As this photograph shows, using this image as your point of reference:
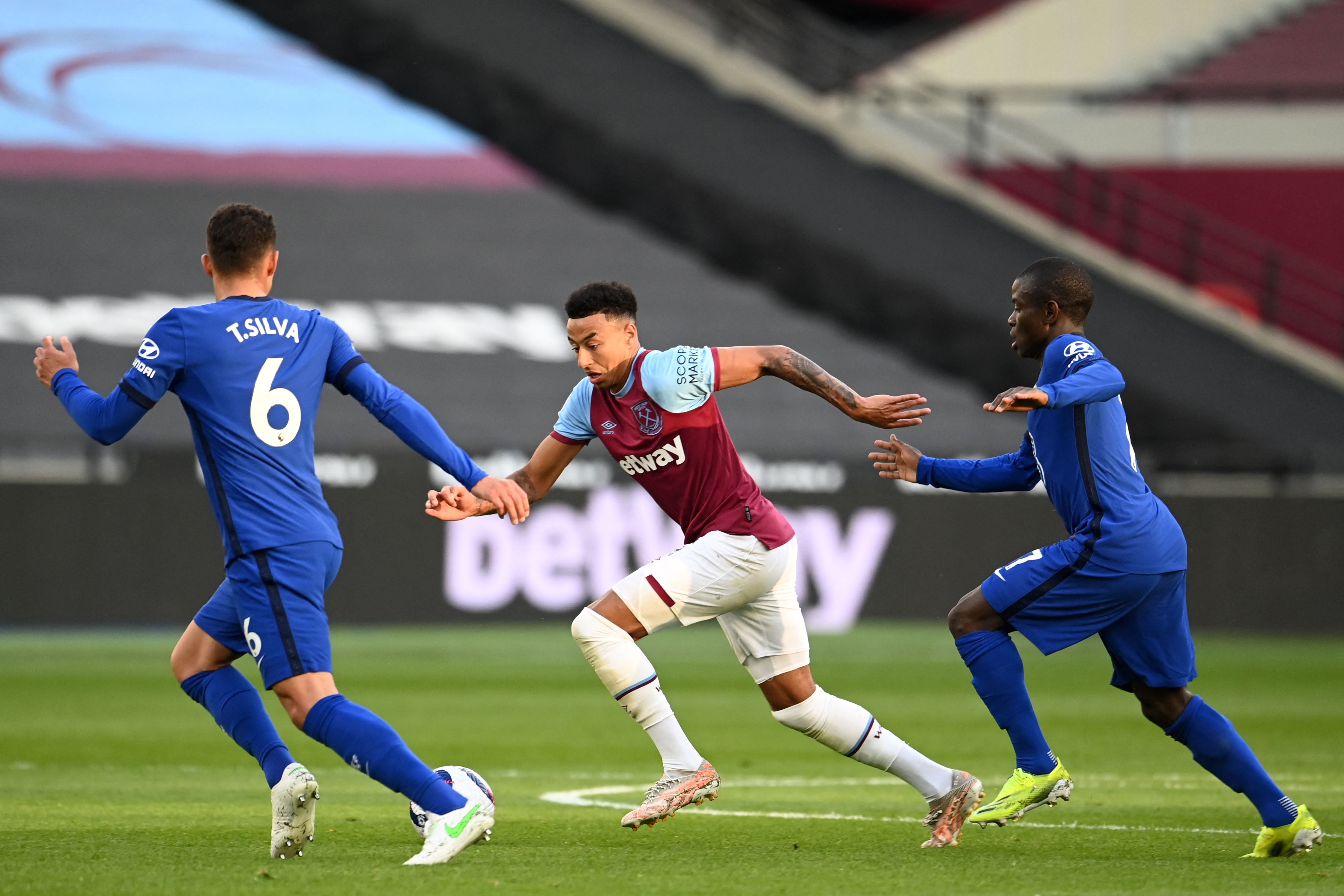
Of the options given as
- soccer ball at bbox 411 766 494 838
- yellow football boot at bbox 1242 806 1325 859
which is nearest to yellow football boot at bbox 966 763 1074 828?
yellow football boot at bbox 1242 806 1325 859

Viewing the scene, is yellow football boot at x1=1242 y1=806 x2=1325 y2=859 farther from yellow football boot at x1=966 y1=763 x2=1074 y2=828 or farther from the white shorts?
the white shorts

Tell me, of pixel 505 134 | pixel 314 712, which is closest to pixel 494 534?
pixel 505 134

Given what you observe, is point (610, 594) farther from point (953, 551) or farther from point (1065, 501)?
point (953, 551)

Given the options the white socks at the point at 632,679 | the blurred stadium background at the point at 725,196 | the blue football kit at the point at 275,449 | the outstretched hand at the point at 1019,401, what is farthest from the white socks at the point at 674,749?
the blurred stadium background at the point at 725,196

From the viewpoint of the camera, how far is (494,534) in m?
16.7

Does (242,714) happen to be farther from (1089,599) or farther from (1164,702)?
(1164,702)

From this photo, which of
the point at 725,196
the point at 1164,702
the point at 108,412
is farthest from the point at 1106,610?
the point at 725,196

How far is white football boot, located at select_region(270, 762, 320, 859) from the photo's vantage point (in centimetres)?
533

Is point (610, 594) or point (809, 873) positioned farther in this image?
point (610, 594)

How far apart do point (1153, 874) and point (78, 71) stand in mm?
23565

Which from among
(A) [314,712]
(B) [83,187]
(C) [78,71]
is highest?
(C) [78,71]

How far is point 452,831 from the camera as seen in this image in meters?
5.17

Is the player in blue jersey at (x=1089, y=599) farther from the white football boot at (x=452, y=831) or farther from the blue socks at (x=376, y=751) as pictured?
the blue socks at (x=376, y=751)

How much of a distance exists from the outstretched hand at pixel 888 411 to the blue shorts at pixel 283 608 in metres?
1.90
